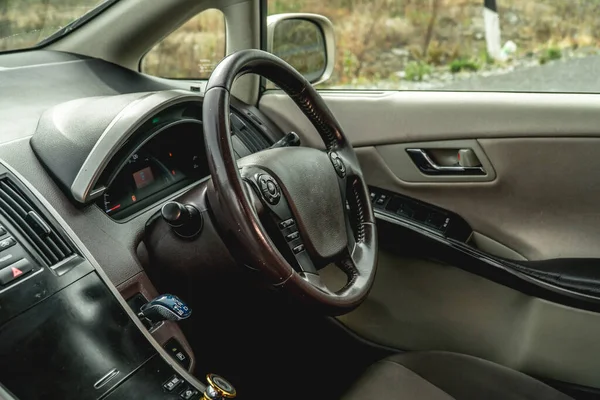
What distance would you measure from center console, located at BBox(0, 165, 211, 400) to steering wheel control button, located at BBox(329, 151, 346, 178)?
56 cm

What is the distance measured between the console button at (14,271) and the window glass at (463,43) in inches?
49.8

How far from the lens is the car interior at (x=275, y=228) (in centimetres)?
128

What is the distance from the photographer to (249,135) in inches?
79.1

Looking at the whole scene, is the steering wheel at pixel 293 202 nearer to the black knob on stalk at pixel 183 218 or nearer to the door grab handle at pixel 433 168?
the black knob on stalk at pixel 183 218

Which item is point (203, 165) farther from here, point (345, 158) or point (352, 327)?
point (352, 327)

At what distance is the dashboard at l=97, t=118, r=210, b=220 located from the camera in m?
1.54

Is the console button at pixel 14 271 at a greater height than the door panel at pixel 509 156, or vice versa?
the console button at pixel 14 271

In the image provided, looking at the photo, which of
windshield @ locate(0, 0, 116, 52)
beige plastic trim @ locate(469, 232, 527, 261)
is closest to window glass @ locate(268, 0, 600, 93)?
beige plastic trim @ locate(469, 232, 527, 261)

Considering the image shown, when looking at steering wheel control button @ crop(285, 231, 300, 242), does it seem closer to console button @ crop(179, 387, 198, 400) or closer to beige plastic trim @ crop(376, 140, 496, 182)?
console button @ crop(179, 387, 198, 400)

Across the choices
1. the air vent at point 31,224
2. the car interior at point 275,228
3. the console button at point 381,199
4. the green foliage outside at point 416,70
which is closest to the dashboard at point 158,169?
the car interior at point 275,228

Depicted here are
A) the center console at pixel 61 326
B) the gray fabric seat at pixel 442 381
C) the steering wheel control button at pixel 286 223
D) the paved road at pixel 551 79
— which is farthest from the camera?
the paved road at pixel 551 79

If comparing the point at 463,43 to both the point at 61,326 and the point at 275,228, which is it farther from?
the point at 61,326

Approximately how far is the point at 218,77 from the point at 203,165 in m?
0.54

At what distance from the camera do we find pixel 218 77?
130 centimetres
